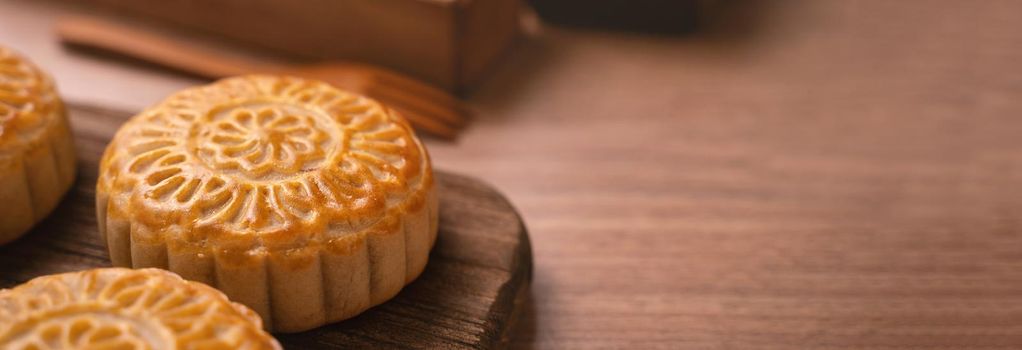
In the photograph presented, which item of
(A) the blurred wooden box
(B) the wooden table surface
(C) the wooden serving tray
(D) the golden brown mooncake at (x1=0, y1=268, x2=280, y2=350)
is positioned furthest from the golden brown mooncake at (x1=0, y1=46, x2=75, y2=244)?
(A) the blurred wooden box

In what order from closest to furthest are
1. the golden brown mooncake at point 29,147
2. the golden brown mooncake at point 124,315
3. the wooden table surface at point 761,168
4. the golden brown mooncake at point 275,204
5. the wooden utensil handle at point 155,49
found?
the golden brown mooncake at point 124,315 → the golden brown mooncake at point 275,204 → the golden brown mooncake at point 29,147 → the wooden table surface at point 761,168 → the wooden utensil handle at point 155,49

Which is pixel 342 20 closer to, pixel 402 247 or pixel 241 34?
pixel 241 34

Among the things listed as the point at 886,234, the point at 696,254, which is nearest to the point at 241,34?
the point at 696,254

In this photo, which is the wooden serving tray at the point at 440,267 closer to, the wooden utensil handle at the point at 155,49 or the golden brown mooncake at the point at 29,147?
the golden brown mooncake at the point at 29,147

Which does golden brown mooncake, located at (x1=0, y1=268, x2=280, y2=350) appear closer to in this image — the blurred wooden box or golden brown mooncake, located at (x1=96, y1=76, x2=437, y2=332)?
golden brown mooncake, located at (x1=96, y1=76, x2=437, y2=332)

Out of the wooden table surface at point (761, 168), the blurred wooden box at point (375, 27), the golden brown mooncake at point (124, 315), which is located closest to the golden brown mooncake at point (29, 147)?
the golden brown mooncake at point (124, 315)

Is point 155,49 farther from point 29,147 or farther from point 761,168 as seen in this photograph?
point 761,168
